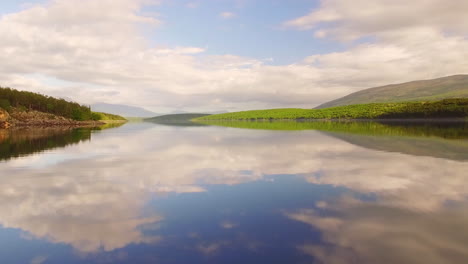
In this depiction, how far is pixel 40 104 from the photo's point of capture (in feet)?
449

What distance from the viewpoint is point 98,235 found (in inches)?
336

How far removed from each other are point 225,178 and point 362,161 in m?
11.1

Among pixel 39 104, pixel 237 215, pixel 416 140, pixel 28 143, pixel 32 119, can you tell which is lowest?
pixel 237 215

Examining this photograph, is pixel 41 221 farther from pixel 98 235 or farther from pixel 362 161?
pixel 362 161

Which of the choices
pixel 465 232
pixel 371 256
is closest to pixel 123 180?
pixel 371 256

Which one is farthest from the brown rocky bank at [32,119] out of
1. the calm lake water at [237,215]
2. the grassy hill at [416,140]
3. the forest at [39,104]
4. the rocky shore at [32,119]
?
the calm lake water at [237,215]

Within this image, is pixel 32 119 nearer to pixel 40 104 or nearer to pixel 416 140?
pixel 40 104

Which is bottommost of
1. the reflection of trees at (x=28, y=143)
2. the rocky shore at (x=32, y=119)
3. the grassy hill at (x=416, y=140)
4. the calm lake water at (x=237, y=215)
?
the calm lake water at (x=237, y=215)

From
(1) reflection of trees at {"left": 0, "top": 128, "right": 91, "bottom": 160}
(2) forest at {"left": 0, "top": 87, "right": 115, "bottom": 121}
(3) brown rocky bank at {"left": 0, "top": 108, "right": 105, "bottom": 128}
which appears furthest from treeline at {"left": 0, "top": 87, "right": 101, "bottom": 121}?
(1) reflection of trees at {"left": 0, "top": 128, "right": 91, "bottom": 160}

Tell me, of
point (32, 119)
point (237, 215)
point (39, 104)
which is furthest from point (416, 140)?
point (39, 104)

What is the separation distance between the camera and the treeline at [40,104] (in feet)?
404

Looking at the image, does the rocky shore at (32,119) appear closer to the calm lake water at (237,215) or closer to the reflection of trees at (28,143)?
the reflection of trees at (28,143)

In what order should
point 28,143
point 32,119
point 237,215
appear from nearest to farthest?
point 237,215 < point 28,143 < point 32,119

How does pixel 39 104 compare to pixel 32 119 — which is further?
pixel 39 104
